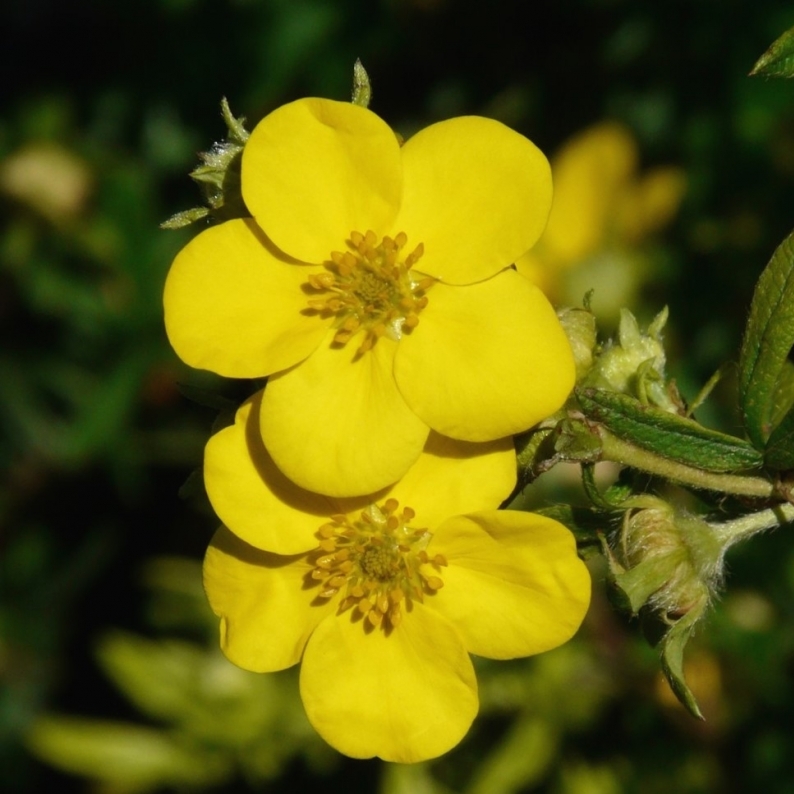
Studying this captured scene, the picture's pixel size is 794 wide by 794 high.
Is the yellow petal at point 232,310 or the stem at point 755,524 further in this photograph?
the stem at point 755,524

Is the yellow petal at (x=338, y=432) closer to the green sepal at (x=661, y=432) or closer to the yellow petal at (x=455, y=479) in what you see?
the yellow petal at (x=455, y=479)

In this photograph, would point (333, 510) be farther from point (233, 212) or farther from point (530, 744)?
point (530, 744)

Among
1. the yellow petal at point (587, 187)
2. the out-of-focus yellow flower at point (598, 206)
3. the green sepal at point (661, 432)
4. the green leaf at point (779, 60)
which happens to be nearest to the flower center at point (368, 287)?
the green sepal at point (661, 432)

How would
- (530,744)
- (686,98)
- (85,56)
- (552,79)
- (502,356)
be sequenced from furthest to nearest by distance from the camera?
1. (85,56)
2. (552,79)
3. (686,98)
4. (530,744)
5. (502,356)

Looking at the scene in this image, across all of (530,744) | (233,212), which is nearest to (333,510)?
(233,212)

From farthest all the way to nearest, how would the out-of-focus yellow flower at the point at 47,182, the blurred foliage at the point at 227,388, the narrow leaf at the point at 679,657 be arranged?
1. the out-of-focus yellow flower at the point at 47,182
2. the blurred foliage at the point at 227,388
3. the narrow leaf at the point at 679,657

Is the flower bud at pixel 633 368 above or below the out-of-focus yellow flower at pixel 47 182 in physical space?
above

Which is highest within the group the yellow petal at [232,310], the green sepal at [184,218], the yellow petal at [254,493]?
the green sepal at [184,218]
